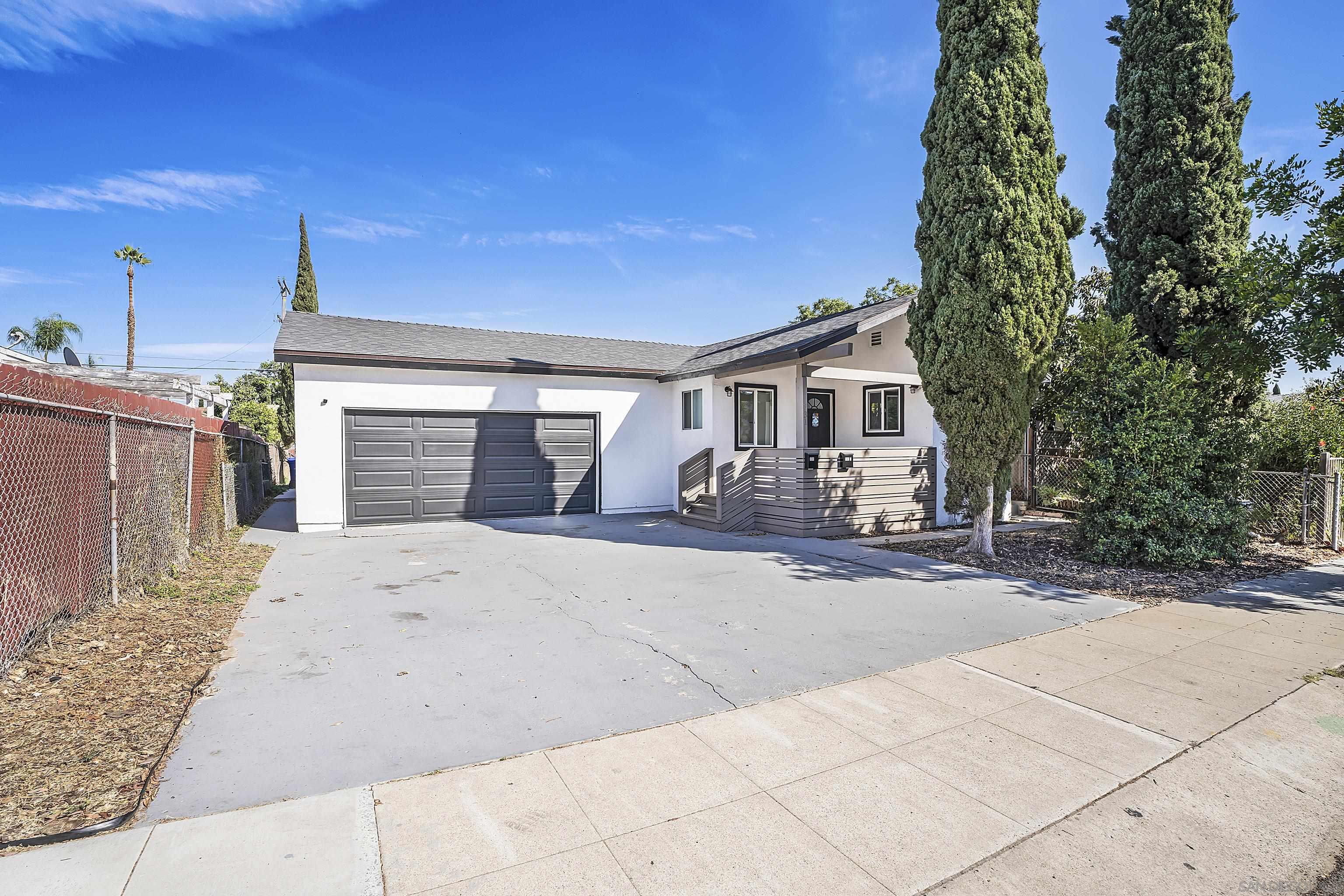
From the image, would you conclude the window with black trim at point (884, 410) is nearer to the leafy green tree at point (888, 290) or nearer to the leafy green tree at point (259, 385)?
the leafy green tree at point (888, 290)

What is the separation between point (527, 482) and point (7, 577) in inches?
342

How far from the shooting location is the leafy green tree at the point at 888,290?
25.5m

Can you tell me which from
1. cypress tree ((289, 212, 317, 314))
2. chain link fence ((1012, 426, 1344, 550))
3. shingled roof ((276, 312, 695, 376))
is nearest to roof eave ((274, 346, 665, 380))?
shingled roof ((276, 312, 695, 376))

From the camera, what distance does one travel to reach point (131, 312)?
32.8 metres

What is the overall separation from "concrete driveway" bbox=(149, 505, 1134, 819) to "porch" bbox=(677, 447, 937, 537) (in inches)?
63.5

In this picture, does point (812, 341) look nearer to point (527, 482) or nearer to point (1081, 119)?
point (527, 482)

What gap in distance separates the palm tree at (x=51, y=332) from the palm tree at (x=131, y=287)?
221cm

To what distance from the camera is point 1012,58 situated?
7.67 metres

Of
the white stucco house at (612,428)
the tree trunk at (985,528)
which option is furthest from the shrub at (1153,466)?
the white stucco house at (612,428)

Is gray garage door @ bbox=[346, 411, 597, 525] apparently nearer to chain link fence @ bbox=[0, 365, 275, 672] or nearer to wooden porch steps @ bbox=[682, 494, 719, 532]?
wooden porch steps @ bbox=[682, 494, 719, 532]

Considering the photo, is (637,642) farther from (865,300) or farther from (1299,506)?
(865,300)

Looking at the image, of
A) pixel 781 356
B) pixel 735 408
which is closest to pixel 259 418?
pixel 735 408

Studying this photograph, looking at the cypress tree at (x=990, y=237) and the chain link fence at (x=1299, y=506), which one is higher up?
the cypress tree at (x=990, y=237)

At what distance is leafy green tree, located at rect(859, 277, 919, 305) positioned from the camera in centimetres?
2555
